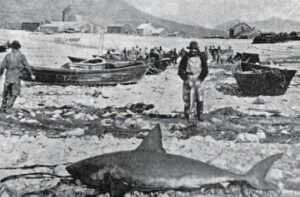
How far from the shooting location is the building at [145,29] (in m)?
3.35

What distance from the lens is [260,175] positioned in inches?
109

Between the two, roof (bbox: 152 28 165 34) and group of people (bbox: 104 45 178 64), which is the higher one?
roof (bbox: 152 28 165 34)

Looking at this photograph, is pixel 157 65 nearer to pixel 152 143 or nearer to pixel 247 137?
pixel 152 143

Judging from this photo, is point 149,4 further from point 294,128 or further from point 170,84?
point 294,128

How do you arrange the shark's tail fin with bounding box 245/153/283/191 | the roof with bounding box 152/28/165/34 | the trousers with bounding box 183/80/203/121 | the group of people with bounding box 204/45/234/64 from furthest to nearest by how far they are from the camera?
the roof with bounding box 152/28/165/34
the group of people with bounding box 204/45/234/64
the trousers with bounding box 183/80/203/121
the shark's tail fin with bounding box 245/153/283/191

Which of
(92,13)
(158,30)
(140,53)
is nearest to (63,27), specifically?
(92,13)

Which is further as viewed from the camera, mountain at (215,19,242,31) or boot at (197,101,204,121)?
mountain at (215,19,242,31)

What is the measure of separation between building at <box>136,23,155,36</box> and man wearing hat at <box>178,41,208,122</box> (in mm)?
387

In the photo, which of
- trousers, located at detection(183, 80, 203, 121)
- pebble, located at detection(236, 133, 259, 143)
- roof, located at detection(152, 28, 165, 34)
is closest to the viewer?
pebble, located at detection(236, 133, 259, 143)

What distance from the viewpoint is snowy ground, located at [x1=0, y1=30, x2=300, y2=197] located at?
2.92 m

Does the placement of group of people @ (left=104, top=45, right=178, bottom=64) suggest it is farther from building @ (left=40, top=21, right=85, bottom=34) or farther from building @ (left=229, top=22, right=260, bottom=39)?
building @ (left=229, top=22, right=260, bottom=39)

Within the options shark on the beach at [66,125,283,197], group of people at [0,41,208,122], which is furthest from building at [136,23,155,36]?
shark on the beach at [66,125,283,197]

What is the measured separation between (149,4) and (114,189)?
5.17ft

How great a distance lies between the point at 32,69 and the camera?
A: 10.7 ft
